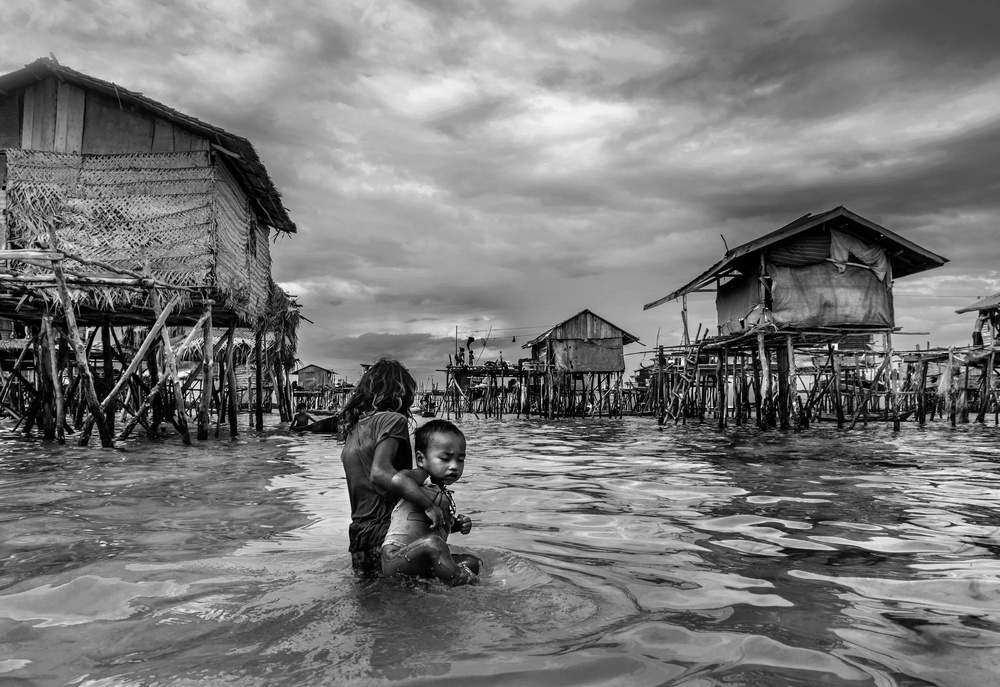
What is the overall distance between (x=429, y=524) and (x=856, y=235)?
1866cm

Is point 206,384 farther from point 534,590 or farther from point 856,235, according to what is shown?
point 856,235

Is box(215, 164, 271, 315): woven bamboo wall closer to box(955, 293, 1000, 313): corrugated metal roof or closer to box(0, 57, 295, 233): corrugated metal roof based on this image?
box(0, 57, 295, 233): corrugated metal roof

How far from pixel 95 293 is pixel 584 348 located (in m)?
28.9

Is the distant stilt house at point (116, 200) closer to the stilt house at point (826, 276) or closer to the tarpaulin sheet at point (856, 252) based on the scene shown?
the stilt house at point (826, 276)

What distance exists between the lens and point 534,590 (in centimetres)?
334

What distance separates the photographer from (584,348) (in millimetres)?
38781

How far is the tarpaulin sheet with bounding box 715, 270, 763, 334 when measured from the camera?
63.3ft

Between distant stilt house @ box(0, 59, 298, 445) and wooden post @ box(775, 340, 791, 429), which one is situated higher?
distant stilt house @ box(0, 59, 298, 445)

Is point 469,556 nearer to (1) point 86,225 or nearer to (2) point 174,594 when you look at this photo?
(2) point 174,594

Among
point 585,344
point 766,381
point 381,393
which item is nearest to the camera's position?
point 381,393

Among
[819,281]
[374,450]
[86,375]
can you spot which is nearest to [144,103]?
[86,375]

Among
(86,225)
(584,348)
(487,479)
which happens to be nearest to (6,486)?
(487,479)

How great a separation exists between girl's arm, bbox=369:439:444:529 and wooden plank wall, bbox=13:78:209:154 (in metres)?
12.1

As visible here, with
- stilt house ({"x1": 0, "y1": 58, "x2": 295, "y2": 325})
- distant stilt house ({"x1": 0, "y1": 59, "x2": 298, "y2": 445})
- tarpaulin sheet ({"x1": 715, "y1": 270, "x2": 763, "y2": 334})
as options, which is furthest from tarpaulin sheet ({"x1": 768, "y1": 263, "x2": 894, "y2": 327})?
stilt house ({"x1": 0, "y1": 58, "x2": 295, "y2": 325})
